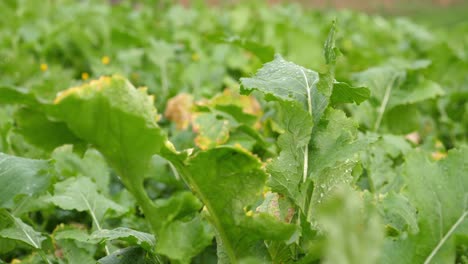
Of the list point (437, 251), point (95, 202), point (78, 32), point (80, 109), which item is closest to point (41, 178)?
point (80, 109)

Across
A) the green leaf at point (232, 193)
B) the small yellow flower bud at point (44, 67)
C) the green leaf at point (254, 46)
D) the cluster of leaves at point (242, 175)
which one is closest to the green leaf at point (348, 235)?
the cluster of leaves at point (242, 175)

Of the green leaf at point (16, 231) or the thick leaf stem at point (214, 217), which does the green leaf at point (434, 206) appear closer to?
the thick leaf stem at point (214, 217)

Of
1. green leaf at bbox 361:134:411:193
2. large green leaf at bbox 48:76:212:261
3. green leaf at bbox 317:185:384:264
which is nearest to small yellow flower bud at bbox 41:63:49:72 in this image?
green leaf at bbox 361:134:411:193

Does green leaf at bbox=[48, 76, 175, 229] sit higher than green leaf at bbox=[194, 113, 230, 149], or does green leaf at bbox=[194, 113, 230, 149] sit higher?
green leaf at bbox=[48, 76, 175, 229]

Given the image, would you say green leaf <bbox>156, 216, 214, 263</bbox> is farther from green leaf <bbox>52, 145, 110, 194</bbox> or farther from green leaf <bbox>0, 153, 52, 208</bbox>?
green leaf <bbox>52, 145, 110, 194</bbox>

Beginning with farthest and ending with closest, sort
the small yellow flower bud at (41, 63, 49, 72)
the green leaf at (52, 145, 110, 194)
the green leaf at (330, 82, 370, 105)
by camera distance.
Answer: the small yellow flower bud at (41, 63, 49, 72), the green leaf at (52, 145, 110, 194), the green leaf at (330, 82, 370, 105)

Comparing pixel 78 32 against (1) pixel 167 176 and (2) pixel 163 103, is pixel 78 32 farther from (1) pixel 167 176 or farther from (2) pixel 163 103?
(1) pixel 167 176
